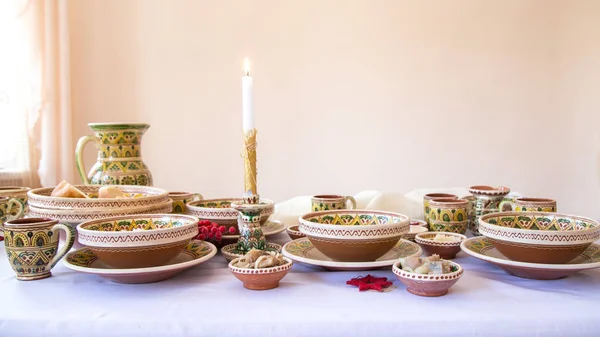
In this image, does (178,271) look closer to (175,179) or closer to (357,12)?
(175,179)

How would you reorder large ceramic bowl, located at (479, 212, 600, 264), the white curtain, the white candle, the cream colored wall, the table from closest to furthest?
the table < large ceramic bowl, located at (479, 212, 600, 264) < the white candle < the white curtain < the cream colored wall

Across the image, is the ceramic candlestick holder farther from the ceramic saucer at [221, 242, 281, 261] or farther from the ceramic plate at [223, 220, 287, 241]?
the ceramic plate at [223, 220, 287, 241]

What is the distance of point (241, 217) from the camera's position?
942 millimetres

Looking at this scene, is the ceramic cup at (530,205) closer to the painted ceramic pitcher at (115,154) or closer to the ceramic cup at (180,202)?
the ceramic cup at (180,202)

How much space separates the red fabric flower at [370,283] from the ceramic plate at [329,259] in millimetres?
23

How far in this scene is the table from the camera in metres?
0.66

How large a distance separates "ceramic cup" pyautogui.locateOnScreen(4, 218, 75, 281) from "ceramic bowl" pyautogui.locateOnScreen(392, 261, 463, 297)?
23.2 inches

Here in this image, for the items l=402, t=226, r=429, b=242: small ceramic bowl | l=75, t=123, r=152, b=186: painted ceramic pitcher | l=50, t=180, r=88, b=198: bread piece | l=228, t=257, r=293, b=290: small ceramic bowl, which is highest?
l=75, t=123, r=152, b=186: painted ceramic pitcher

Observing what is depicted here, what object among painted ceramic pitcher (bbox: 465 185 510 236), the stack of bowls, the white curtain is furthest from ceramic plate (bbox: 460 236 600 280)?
the white curtain

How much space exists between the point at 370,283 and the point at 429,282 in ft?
0.35

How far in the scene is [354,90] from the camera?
2.86 m

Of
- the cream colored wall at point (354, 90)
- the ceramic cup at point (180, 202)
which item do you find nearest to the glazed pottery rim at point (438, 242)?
the ceramic cup at point (180, 202)

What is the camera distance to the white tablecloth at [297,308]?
661 millimetres

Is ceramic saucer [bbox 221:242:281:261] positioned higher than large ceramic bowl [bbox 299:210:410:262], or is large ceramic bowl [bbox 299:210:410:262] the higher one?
large ceramic bowl [bbox 299:210:410:262]
